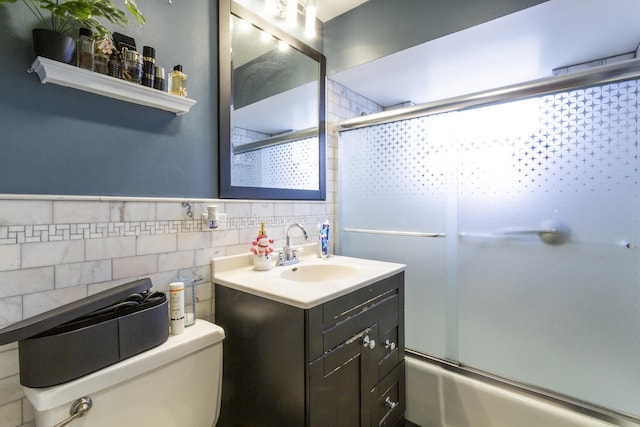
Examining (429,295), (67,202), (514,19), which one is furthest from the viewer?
(429,295)

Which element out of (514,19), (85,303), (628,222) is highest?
(514,19)

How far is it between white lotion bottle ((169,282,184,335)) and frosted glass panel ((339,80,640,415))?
125 centimetres

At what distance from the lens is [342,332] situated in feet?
3.53

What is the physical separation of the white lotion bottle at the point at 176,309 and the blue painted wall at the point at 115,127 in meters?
0.38

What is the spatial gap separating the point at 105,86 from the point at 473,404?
6.80ft

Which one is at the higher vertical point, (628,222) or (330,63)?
(330,63)

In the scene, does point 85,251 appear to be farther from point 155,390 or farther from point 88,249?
point 155,390

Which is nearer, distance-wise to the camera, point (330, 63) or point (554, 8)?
point (554, 8)

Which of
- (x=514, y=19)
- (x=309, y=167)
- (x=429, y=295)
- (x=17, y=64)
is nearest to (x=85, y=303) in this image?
(x=17, y=64)

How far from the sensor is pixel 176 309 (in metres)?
0.99

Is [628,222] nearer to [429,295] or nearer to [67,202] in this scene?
[429,295]

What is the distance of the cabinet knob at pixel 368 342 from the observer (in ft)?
3.84

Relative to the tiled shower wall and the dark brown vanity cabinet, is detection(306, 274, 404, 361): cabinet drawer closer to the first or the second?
the dark brown vanity cabinet

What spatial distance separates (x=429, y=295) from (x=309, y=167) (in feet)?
3.50
